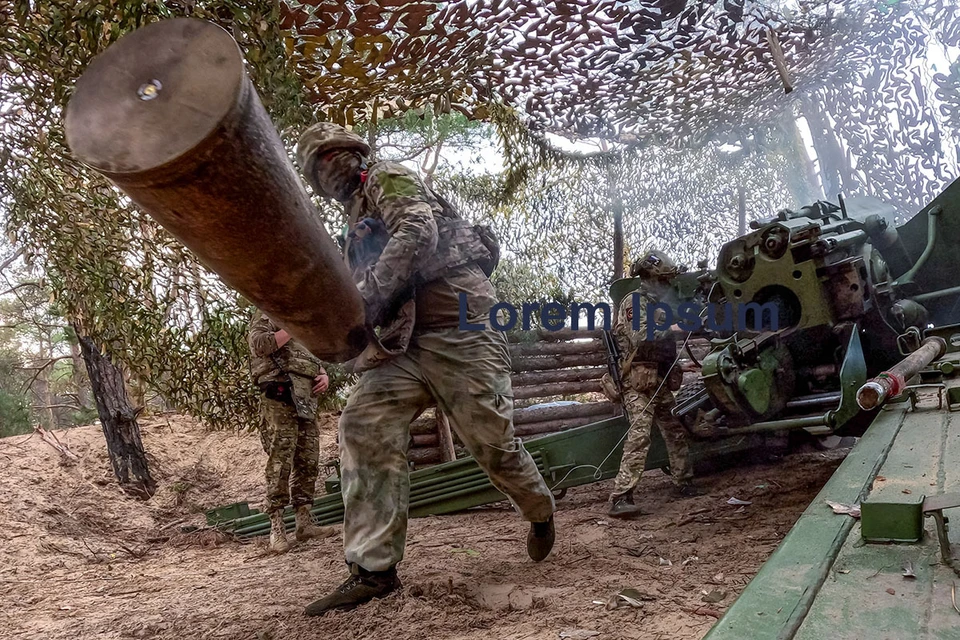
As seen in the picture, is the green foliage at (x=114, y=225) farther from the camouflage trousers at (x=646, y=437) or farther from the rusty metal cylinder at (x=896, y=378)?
the rusty metal cylinder at (x=896, y=378)

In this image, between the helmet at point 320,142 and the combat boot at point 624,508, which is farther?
the combat boot at point 624,508

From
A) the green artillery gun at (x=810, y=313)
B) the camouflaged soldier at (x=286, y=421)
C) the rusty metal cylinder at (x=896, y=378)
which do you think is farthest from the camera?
the camouflaged soldier at (x=286, y=421)

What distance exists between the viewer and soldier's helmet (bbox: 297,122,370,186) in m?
2.85

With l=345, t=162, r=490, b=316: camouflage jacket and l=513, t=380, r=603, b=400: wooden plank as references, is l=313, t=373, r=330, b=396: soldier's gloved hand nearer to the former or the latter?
l=345, t=162, r=490, b=316: camouflage jacket

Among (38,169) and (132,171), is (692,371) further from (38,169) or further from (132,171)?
(132,171)

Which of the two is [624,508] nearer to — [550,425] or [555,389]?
[550,425]

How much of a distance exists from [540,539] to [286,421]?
208 cm

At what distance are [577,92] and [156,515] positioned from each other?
5.19 m

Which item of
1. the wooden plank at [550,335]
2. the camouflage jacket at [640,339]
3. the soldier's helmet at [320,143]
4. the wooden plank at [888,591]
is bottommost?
the wooden plank at [888,591]

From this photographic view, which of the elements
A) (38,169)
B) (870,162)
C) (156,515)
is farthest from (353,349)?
(870,162)

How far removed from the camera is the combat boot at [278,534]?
13.8 feet

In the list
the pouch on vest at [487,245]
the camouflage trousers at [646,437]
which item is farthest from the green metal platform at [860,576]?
the camouflage trousers at [646,437]

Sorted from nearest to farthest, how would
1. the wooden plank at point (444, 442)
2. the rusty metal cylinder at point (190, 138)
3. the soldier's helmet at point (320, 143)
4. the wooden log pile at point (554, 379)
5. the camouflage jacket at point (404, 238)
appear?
1. the rusty metal cylinder at point (190, 138)
2. the camouflage jacket at point (404, 238)
3. the soldier's helmet at point (320, 143)
4. the wooden plank at point (444, 442)
5. the wooden log pile at point (554, 379)

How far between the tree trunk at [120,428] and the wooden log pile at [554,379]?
2530 millimetres
